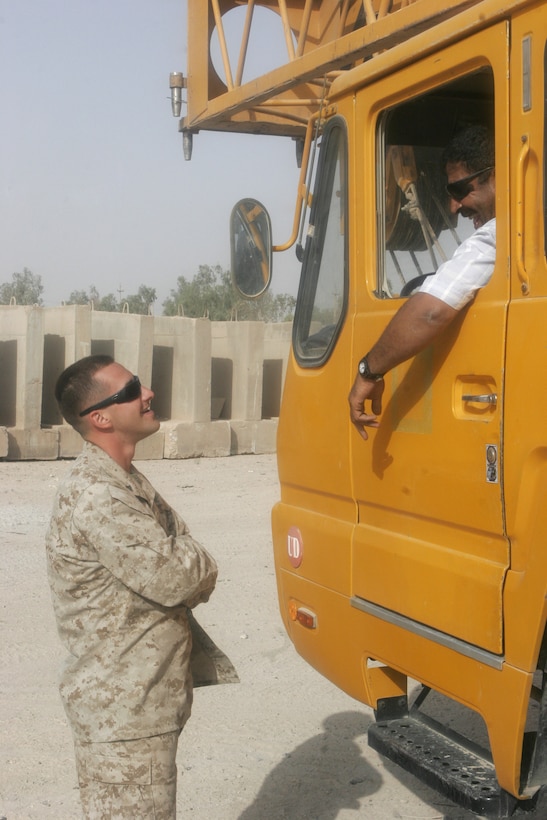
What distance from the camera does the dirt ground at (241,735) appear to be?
4238 millimetres

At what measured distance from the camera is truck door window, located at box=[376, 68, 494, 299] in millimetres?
3455

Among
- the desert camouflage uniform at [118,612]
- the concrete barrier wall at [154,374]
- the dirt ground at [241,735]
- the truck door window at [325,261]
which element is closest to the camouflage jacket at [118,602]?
the desert camouflage uniform at [118,612]

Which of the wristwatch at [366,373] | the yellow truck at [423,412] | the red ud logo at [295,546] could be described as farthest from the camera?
the red ud logo at [295,546]

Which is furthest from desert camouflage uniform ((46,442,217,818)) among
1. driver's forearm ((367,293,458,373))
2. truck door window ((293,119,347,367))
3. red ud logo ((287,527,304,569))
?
truck door window ((293,119,347,367))

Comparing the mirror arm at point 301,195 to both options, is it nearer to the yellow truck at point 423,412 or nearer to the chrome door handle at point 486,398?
the yellow truck at point 423,412

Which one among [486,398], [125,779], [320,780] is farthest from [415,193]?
[320,780]

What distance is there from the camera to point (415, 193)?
356 centimetres

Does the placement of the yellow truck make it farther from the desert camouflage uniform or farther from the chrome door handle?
the desert camouflage uniform

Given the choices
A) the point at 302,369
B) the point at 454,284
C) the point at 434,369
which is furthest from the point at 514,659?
the point at 302,369

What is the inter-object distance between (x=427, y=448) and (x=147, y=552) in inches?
36.0

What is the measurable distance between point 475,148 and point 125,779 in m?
2.07

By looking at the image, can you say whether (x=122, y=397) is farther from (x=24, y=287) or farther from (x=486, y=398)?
(x=24, y=287)

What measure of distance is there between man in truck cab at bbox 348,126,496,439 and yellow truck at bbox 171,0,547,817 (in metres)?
0.06

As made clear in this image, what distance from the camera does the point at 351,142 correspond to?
3545mm
